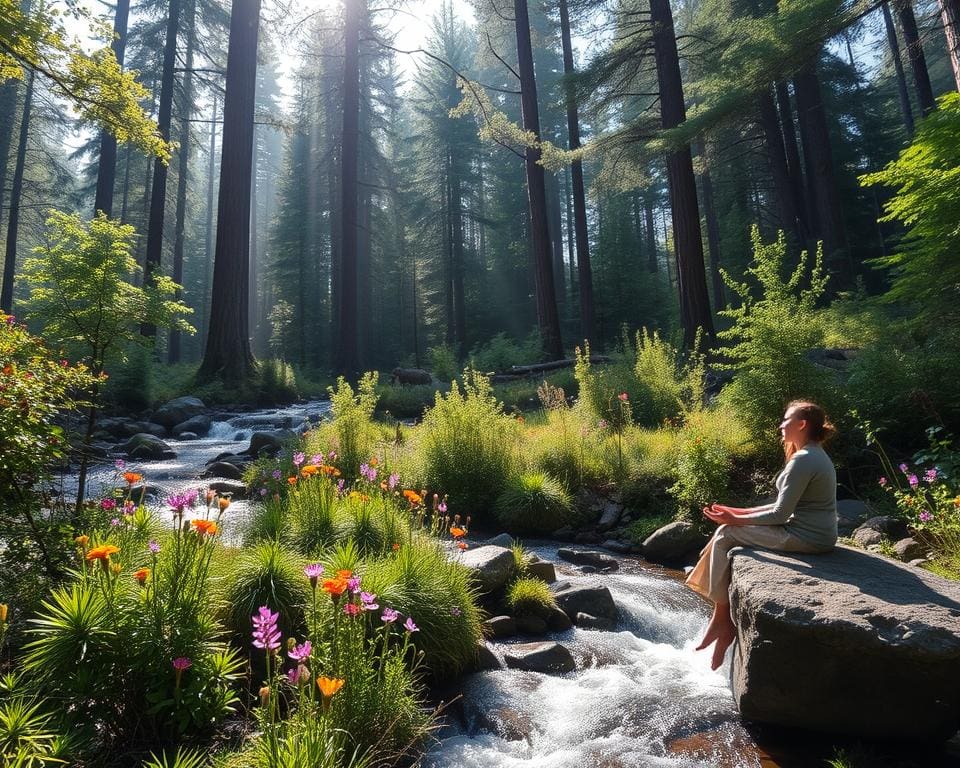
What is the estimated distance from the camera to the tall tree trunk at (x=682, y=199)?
10875mm

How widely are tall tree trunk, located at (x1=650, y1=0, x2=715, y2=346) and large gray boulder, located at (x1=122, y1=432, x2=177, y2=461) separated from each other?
994 centimetres

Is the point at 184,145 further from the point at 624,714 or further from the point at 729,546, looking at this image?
the point at 624,714

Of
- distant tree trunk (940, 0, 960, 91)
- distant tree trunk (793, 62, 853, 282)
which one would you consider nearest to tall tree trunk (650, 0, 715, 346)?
distant tree trunk (940, 0, 960, 91)

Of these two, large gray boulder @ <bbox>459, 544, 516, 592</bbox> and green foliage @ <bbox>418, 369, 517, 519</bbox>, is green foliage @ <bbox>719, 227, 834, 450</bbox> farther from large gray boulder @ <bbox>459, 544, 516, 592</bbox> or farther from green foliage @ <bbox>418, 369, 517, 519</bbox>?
large gray boulder @ <bbox>459, 544, 516, 592</bbox>

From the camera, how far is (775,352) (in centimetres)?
605

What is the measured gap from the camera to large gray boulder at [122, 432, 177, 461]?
937 centimetres

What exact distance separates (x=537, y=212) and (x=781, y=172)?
794 centimetres

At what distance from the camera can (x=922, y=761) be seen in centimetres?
250

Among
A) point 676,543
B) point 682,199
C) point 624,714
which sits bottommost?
point 624,714

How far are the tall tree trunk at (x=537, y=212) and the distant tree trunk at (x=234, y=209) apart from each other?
23.0ft

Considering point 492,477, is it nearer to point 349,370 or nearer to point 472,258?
point 349,370

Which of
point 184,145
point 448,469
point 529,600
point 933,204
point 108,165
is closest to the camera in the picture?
point 529,600

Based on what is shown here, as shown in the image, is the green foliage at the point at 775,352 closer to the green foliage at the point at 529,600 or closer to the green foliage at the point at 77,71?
the green foliage at the point at 529,600

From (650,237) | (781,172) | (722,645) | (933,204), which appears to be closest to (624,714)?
(722,645)
